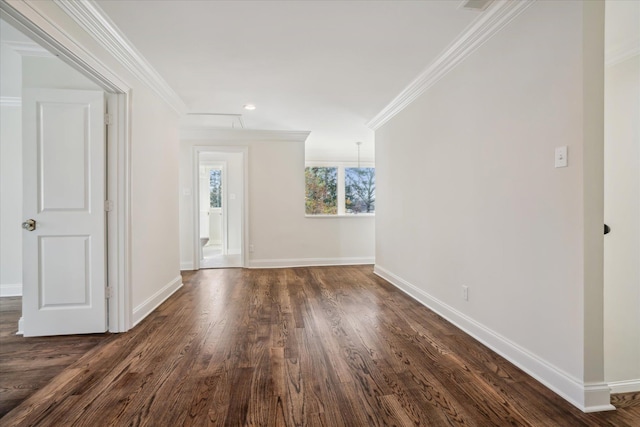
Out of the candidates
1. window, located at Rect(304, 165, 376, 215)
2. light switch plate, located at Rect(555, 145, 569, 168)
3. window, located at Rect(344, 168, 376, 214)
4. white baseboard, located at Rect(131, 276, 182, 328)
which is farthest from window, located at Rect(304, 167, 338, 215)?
light switch plate, located at Rect(555, 145, 569, 168)

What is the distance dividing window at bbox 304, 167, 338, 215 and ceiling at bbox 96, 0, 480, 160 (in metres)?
3.25

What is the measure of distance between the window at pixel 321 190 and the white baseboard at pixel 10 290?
495 cm

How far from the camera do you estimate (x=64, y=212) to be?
7.67 ft

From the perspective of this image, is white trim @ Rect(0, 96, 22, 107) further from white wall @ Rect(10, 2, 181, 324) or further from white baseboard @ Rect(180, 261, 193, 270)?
white baseboard @ Rect(180, 261, 193, 270)

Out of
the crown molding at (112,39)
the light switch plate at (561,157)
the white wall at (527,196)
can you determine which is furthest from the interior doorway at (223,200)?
the light switch plate at (561,157)

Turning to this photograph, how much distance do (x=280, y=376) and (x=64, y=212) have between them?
215cm

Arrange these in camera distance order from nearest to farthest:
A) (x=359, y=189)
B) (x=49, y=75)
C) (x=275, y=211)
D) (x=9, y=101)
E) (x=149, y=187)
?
(x=49, y=75) → (x=149, y=187) → (x=9, y=101) → (x=275, y=211) → (x=359, y=189)

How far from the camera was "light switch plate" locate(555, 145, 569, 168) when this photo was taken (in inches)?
61.0

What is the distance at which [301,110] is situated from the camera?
3977mm

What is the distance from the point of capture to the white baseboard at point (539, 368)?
1.47 m

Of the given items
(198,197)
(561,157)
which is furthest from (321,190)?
(561,157)

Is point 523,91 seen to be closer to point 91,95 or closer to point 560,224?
point 560,224

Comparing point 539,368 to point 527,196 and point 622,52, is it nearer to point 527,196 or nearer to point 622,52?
point 527,196

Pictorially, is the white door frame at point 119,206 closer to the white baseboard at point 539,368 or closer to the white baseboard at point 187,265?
the white baseboard at point 187,265
